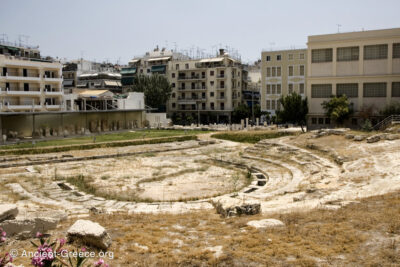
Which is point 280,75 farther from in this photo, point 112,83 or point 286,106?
point 112,83

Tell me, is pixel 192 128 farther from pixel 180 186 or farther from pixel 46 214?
pixel 46 214

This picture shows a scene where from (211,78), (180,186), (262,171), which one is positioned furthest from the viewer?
(211,78)

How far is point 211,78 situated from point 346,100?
46.4 m

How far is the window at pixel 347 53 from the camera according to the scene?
49312 mm

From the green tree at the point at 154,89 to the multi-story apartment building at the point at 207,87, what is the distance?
309 inches

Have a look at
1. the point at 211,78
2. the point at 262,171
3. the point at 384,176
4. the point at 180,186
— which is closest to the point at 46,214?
the point at 180,186

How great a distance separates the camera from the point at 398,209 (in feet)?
41.5

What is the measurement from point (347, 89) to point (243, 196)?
3657 centimetres

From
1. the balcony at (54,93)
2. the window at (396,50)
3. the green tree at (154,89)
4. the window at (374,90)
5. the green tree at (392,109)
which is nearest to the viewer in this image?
the green tree at (392,109)

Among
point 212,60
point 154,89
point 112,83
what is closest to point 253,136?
point 154,89

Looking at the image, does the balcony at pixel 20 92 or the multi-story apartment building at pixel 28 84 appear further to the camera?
the multi-story apartment building at pixel 28 84

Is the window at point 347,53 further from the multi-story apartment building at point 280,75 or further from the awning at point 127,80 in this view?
the awning at point 127,80

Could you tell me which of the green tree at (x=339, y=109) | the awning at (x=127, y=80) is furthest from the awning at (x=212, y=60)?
the green tree at (x=339, y=109)

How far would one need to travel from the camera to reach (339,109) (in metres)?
46.8
